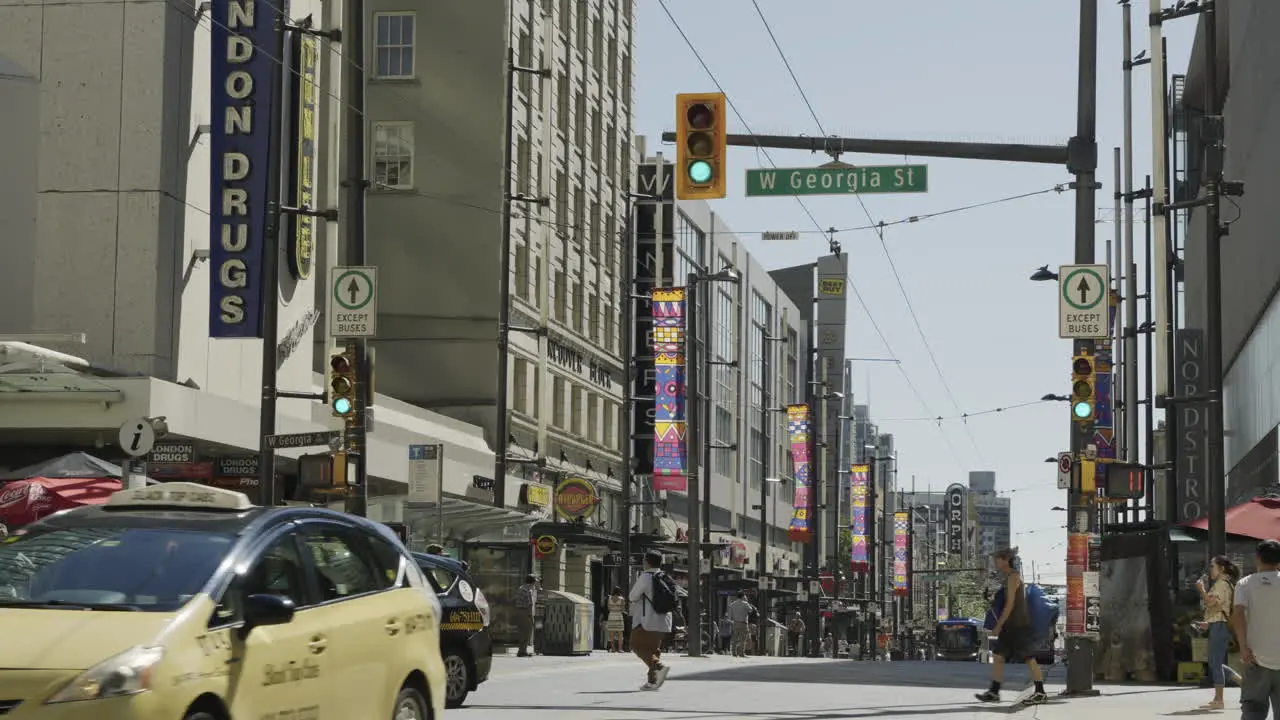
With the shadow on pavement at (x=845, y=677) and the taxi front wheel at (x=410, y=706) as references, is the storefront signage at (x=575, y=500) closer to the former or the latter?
the shadow on pavement at (x=845, y=677)

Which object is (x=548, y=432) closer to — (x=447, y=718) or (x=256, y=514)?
(x=447, y=718)

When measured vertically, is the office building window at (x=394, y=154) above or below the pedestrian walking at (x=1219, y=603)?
above

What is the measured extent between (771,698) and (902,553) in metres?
107

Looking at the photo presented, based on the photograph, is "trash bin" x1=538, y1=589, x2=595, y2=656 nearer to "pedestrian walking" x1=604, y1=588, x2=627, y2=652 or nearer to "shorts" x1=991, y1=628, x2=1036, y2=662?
"pedestrian walking" x1=604, y1=588, x2=627, y2=652

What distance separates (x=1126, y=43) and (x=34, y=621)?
5194 centimetres

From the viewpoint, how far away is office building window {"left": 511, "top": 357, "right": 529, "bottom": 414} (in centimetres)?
5612

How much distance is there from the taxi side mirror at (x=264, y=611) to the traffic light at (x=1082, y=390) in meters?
14.5

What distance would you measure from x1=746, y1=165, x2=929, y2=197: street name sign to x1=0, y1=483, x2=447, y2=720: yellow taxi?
10765 mm

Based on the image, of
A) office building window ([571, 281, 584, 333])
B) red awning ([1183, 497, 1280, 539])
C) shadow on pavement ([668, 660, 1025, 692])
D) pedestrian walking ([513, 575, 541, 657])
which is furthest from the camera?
office building window ([571, 281, 584, 333])

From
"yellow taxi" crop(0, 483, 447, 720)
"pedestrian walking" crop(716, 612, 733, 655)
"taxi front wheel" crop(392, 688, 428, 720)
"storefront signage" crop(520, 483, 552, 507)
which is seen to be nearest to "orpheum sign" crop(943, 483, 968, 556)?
"pedestrian walking" crop(716, 612, 733, 655)

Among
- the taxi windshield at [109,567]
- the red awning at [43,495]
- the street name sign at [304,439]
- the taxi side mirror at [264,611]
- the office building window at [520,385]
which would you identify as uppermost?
the office building window at [520,385]

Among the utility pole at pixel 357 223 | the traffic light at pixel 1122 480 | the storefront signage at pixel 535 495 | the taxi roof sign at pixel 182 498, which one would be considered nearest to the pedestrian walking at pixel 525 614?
the storefront signage at pixel 535 495

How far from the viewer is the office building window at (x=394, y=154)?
179 ft

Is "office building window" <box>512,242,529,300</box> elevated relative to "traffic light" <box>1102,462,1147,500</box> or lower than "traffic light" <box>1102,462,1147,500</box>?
elevated
